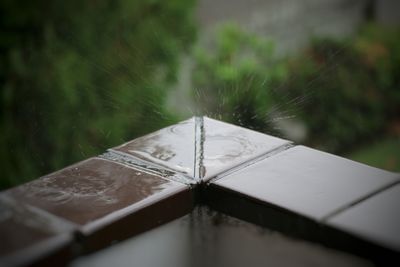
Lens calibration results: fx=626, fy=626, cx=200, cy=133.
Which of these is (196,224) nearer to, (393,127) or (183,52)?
(183,52)

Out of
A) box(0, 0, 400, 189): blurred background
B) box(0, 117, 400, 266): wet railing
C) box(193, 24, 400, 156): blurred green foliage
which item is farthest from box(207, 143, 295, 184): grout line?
box(193, 24, 400, 156): blurred green foliage

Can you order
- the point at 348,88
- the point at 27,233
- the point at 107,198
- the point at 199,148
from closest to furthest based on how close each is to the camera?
the point at 27,233
the point at 107,198
the point at 199,148
the point at 348,88

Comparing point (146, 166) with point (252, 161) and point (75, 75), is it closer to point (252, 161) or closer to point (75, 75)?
point (252, 161)

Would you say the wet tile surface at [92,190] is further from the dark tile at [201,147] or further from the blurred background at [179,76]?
the blurred background at [179,76]

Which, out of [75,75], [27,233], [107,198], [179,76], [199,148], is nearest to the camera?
[27,233]

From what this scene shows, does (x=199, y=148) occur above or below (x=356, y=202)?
above

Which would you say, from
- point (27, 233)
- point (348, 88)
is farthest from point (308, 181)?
point (348, 88)

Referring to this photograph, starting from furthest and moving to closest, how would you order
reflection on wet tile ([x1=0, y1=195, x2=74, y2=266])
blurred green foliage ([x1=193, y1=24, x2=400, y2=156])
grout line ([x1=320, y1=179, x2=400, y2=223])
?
blurred green foliage ([x1=193, y1=24, x2=400, y2=156]), grout line ([x1=320, y1=179, x2=400, y2=223]), reflection on wet tile ([x1=0, y1=195, x2=74, y2=266])

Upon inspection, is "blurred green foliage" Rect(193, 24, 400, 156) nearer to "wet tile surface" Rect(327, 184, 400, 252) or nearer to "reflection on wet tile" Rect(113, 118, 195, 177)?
"reflection on wet tile" Rect(113, 118, 195, 177)
